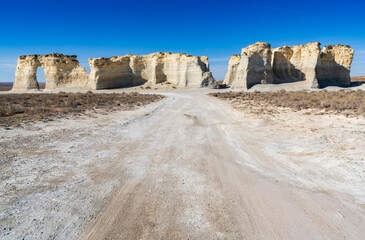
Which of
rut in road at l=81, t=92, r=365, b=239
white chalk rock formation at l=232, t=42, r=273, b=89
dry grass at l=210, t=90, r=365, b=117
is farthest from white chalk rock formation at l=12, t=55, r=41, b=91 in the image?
rut in road at l=81, t=92, r=365, b=239

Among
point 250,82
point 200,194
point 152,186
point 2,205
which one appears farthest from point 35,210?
point 250,82

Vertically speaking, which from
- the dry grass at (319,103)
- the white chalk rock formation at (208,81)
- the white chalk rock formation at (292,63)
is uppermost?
the white chalk rock formation at (292,63)

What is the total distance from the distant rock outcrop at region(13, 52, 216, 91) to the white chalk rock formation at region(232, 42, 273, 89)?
270 inches

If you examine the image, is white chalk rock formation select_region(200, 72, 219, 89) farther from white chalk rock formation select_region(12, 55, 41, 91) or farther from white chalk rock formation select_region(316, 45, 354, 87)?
white chalk rock formation select_region(12, 55, 41, 91)

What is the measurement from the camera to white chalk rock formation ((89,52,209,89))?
150 feet

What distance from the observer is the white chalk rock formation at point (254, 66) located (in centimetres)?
4000

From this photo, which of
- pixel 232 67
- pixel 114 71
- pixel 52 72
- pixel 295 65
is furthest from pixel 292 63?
pixel 52 72

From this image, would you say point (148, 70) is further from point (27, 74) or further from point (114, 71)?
point (27, 74)

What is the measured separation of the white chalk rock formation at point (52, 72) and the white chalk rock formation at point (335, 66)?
54.5 m

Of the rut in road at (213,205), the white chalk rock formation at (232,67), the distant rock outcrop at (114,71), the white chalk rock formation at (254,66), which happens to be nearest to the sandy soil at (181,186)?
the rut in road at (213,205)

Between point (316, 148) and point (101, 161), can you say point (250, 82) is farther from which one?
point (101, 161)

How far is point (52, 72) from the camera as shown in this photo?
4622 centimetres

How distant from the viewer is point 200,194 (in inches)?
139

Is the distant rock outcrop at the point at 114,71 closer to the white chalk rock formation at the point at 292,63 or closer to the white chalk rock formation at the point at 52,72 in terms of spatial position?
the white chalk rock formation at the point at 52,72
